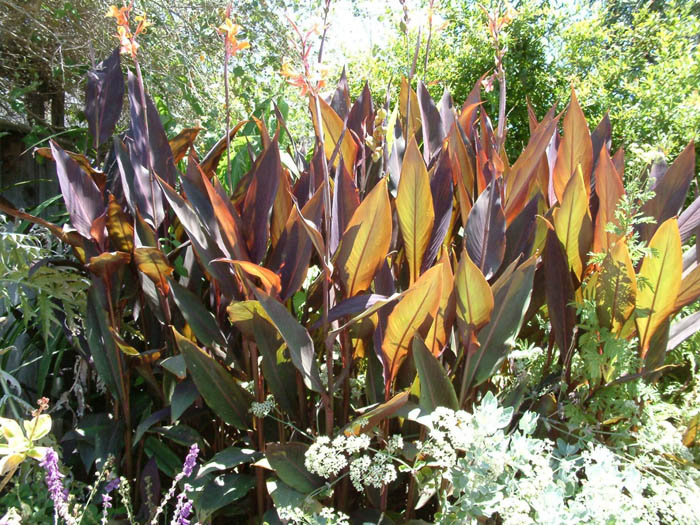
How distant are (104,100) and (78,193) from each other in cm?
50

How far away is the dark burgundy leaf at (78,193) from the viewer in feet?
4.86

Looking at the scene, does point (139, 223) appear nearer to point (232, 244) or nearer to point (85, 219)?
point (85, 219)

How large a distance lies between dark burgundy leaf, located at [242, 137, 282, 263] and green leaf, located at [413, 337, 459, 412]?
17.8 inches

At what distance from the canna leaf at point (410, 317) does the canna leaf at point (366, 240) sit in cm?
12

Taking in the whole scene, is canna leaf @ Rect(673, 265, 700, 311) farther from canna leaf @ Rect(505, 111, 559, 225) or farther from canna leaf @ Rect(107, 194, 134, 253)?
canna leaf @ Rect(107, 194, 134, 253)

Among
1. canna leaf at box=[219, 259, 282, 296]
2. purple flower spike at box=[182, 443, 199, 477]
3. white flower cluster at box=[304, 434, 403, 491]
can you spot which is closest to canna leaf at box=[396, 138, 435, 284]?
canna leaf at box=[219, 259, 282, 296]

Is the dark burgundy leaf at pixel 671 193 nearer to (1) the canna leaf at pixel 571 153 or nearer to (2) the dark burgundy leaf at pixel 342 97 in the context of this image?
(1) the canna leaf at pixel 571 153

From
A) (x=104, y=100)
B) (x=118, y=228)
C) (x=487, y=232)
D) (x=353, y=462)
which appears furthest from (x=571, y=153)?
(x=104, y=100)

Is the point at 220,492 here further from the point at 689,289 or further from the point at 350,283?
the point at 689,289

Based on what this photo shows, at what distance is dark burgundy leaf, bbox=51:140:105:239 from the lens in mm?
1480

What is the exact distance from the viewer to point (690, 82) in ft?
10.2

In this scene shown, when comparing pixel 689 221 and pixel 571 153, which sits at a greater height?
pixel 571 153

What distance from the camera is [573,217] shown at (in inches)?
55.0

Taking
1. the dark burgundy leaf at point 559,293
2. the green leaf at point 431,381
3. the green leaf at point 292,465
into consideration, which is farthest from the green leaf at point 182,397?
the dark burgundy leaf at point 559,293
